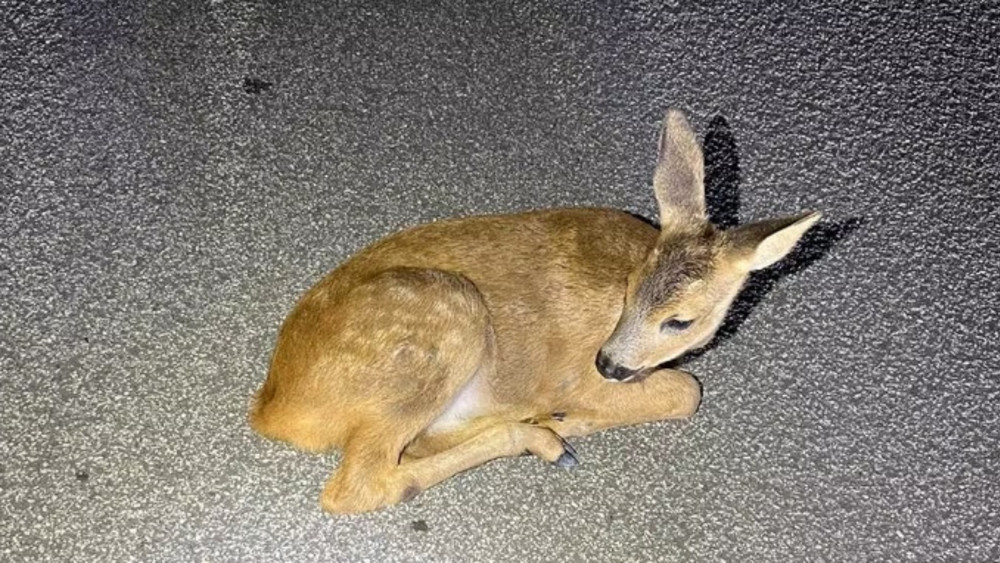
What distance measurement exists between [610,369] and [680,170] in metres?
0.41

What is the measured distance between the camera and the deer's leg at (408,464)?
8.93 feet

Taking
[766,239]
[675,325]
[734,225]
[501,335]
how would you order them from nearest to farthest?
[766,239], [675,325], [501,335], [734,225]

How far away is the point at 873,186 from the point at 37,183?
2036mm

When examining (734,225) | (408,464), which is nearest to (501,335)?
(408,464)

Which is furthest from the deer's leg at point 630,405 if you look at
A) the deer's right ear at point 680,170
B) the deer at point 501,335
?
the deer's right ear at point 680,170

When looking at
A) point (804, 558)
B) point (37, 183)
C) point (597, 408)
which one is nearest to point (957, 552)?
point (804, 558)

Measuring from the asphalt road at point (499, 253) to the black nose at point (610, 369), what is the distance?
345 millimetres

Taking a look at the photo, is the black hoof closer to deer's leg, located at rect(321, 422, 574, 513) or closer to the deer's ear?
deer's leg, located at rect(321, 422, 574, 513)

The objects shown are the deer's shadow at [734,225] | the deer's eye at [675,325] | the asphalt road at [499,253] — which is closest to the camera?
the deer's eye at [675,325]

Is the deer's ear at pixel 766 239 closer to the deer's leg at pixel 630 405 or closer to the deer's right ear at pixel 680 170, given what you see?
the deer's right ear at pixel 680 170

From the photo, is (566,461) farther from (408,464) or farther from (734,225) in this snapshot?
(734,225)

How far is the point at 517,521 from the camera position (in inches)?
111

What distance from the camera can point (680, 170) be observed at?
262 centimetres

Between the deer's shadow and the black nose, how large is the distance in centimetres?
40
